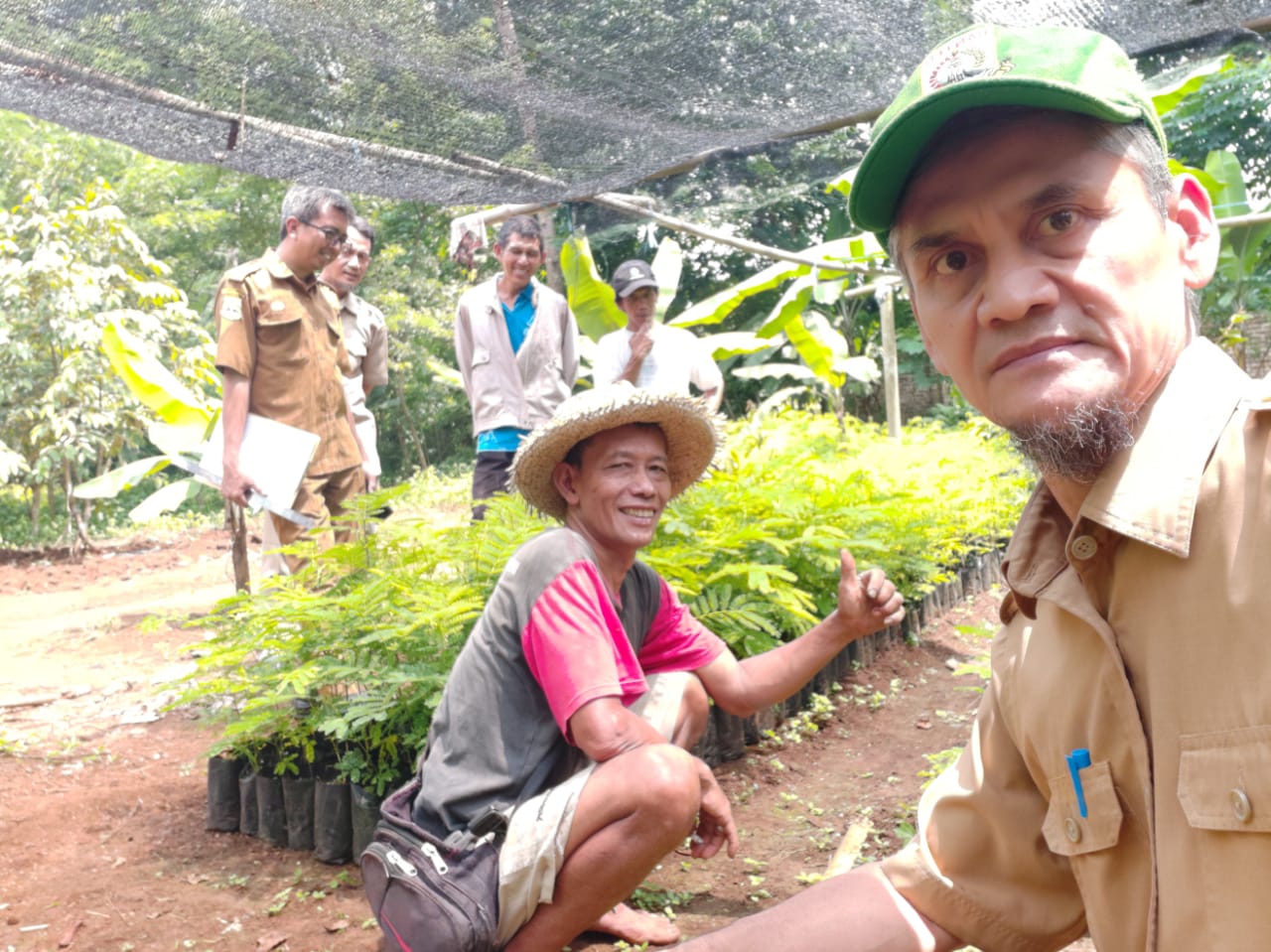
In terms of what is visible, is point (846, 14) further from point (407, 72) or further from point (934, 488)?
point (934, 488)

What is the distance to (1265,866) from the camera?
102 cm

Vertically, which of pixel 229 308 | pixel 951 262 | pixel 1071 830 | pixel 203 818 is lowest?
pixel 203 818

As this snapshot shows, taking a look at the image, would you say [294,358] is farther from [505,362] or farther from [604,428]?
[604,428]

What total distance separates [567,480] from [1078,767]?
172 cm

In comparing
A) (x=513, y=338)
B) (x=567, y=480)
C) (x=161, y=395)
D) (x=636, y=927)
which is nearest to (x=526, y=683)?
(x=567, y=480)

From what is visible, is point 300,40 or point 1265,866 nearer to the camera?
Result: point 1265,866

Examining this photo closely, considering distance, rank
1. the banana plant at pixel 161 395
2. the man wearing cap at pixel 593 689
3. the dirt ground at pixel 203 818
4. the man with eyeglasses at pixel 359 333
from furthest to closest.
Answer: the banana plant at pixel 161 395 < the man with eyeglasses at pixel 359 333 < the dirt ground at pixel 203 818 < the man wearing cap at pixel 593 689

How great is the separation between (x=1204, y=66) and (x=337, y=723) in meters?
5.20

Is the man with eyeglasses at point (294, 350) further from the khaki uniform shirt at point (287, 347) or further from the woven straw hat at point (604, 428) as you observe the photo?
the woven straw hat at point (604, 428)

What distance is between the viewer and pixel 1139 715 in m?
1.16

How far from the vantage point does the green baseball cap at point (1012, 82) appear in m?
1.13

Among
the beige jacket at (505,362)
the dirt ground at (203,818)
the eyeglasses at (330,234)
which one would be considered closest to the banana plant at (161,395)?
→ the dirt ground at (203,818)

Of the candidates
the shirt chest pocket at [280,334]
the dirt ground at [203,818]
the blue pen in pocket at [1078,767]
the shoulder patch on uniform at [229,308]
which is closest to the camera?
the blue pen in pocket at [1078,767]

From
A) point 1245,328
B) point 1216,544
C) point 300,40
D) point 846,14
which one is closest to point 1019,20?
point 846,14
